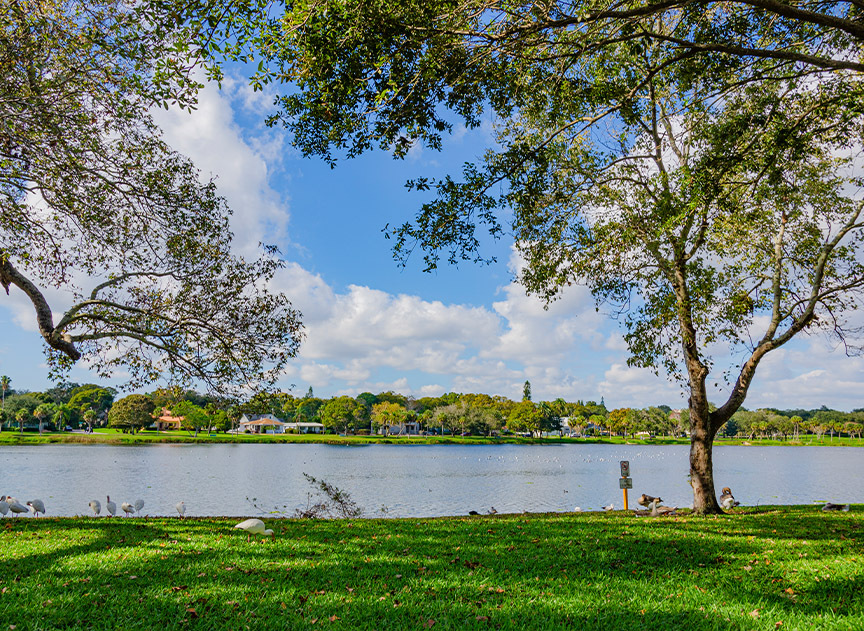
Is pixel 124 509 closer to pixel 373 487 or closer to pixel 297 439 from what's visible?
pixel 373 487

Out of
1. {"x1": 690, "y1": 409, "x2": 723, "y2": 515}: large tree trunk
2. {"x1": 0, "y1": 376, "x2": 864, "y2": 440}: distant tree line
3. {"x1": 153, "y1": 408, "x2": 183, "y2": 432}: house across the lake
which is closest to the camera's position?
{"x1": 690, "y1": 409, "x2": 723, "y2": 515}: large tree trunk

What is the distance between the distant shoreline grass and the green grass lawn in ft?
228

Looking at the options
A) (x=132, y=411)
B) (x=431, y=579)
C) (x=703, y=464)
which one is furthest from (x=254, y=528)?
(x=132, y=411)

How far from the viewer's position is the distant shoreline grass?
2608 inches

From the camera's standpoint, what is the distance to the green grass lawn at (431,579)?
14.9 ft

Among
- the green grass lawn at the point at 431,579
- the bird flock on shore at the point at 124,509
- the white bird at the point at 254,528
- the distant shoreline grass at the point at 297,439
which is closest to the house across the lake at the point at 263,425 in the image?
the distant shoreline grass at the point at 297,439

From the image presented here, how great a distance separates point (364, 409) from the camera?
101750mm

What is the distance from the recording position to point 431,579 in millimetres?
5734

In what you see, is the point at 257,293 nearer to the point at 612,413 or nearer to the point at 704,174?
the point at 704,174

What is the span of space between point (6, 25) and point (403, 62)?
7.25 m

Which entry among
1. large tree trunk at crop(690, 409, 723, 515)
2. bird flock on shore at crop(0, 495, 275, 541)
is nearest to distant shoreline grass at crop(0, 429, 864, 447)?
bird flock on shore at crop(0, 495, 275, 541)

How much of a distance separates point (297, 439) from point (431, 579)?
8603 cm

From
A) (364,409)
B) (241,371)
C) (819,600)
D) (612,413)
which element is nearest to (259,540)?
(241,371)

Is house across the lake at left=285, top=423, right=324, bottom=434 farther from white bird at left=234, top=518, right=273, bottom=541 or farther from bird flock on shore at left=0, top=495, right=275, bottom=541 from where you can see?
white bird at left=234, top=518, right=273, bottom=541
